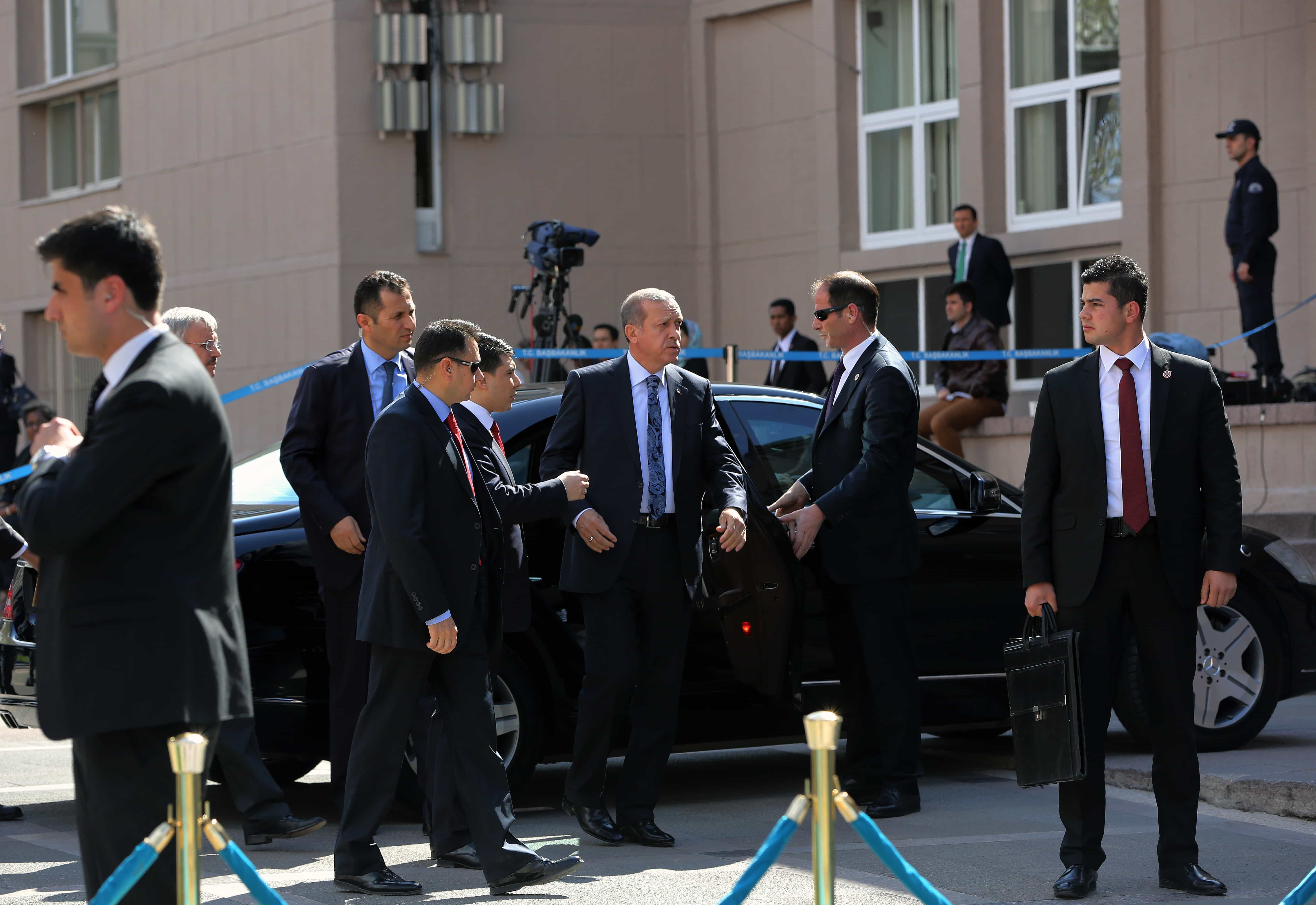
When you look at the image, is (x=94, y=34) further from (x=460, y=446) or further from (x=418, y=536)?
(x=418, y=536)

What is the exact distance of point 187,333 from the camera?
6922 mm

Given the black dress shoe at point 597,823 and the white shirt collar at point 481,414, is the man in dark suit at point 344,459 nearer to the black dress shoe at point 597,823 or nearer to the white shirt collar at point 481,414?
the white shirt collar at point 481,414

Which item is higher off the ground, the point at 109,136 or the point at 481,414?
the point at 109,136

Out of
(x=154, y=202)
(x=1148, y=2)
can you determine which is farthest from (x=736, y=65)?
(x=154, y=202)

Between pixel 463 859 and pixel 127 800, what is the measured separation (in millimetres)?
2616

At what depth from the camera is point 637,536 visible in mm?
6836

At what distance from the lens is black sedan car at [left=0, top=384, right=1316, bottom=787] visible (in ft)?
22.8

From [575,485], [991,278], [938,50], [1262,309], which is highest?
[938,50]

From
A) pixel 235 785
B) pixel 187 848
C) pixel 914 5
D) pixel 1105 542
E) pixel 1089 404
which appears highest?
pixel 914 5

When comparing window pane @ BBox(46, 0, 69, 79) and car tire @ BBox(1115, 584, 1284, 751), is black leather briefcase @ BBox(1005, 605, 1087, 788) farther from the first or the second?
window pane @ BBox(46, 0, 69, 79)

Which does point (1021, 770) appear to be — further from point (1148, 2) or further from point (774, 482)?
point (1148, 2)

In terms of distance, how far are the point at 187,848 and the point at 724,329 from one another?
17534 millimetres

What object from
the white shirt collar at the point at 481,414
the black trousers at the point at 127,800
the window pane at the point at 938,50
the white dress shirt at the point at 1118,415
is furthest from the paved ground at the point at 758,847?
the window pane at the point at 938,50

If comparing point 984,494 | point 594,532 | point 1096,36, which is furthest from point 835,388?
point 1096,36
